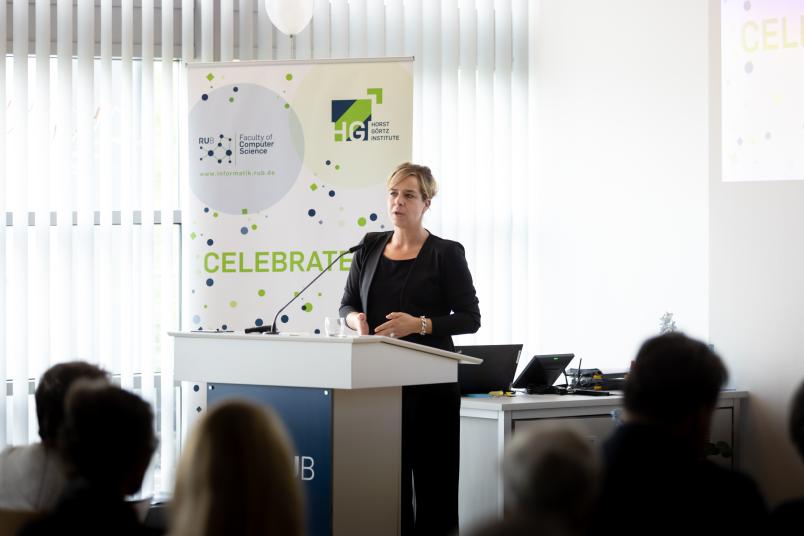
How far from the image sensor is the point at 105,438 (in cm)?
187

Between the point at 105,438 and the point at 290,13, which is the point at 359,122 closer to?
the point at 290,13

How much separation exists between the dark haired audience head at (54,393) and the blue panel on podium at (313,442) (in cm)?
93

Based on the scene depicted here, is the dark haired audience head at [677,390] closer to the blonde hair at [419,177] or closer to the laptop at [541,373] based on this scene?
the blonde hair at [419,177]

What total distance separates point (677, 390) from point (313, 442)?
5.22 ft

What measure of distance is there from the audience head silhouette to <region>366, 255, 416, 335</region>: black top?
101 inches

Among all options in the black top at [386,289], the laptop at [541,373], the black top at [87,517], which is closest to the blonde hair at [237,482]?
the black top at [87,517]

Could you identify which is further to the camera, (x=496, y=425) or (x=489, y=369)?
(x=489, y=369)

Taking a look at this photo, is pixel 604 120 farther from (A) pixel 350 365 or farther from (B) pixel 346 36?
(A) pixel 350 365

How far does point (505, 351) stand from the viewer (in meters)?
4.92

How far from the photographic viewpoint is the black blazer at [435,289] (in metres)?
4.10

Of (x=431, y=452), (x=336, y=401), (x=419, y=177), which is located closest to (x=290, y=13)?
(x=419, y=177)

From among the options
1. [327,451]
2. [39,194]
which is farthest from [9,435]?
[327,451]

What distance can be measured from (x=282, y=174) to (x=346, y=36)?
120 cm

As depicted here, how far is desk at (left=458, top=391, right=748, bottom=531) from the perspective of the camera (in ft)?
14.8
